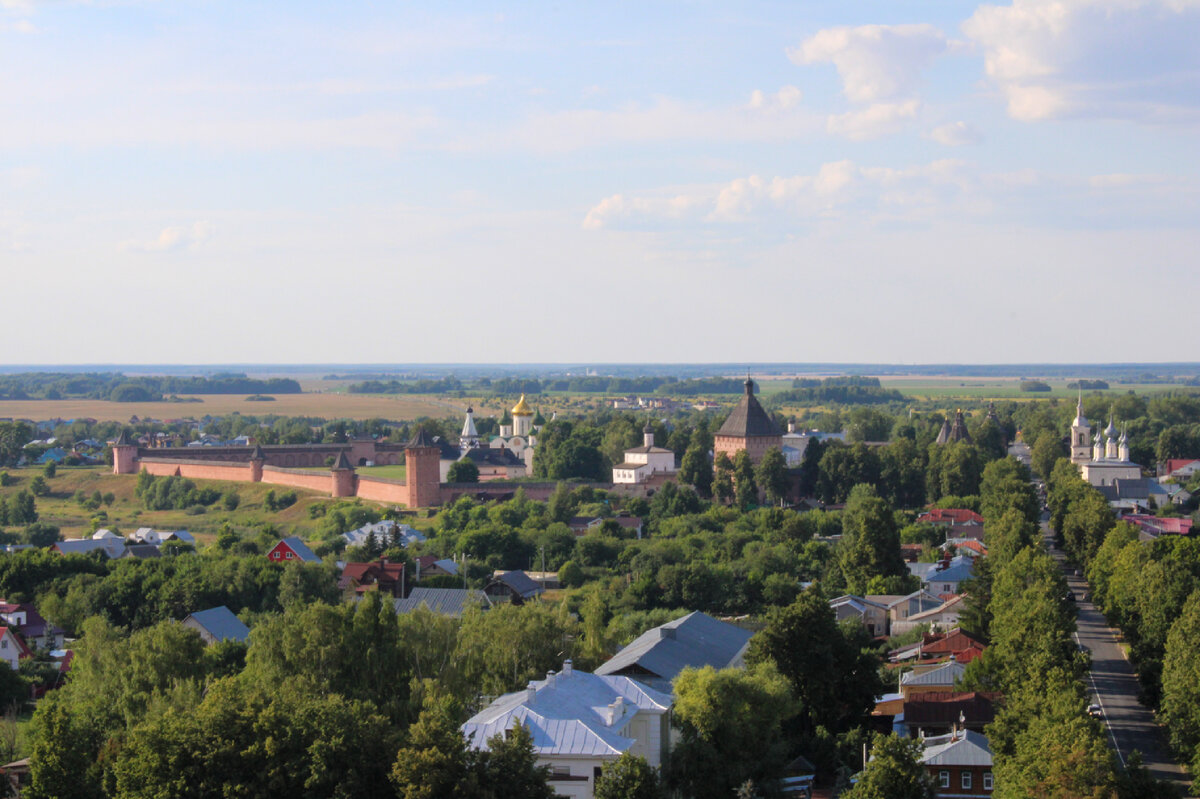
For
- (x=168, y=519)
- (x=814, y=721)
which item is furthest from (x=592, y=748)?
(x=168, y=519)

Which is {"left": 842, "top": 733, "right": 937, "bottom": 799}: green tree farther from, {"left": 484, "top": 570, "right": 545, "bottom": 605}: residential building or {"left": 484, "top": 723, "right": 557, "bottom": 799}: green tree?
{"left": 484, "top": 570, "right": 545, "bottom": 605}: residential building

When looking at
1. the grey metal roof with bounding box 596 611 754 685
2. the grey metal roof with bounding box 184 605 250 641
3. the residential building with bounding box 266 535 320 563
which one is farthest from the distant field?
the grey metal roof with bounding box 596 611 754 685

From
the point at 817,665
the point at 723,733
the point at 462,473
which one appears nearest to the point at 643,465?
the point at 462,473

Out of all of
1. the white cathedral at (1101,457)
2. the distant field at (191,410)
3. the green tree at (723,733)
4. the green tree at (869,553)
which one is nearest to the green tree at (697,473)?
the white cathedral at (1101,457)

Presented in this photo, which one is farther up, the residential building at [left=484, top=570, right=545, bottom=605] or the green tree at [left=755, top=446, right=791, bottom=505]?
the green tree at [left=755, top=446, right=791, bottom=505]

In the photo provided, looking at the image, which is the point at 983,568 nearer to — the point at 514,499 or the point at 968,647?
the point at 968,647
